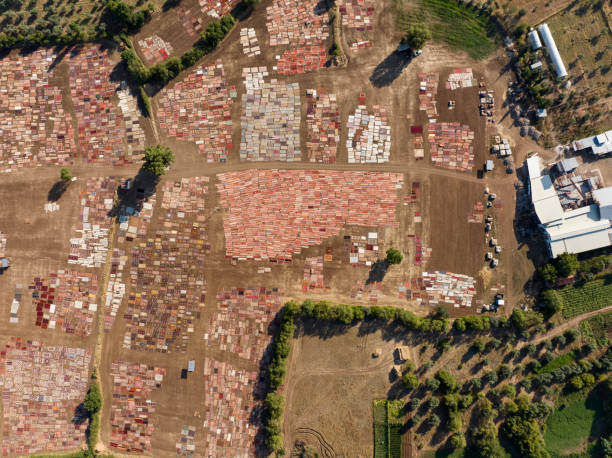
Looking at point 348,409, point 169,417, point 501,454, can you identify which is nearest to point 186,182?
point 169,417

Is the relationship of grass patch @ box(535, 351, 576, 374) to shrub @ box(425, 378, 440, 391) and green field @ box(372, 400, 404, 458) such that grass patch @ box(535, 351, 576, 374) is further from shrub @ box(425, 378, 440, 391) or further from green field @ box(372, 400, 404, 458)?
green field @ box(372, 400, 404, 458)

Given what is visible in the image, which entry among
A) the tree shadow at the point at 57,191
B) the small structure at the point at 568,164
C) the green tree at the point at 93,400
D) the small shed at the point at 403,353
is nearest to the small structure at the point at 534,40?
the small structure at the point at 568,164

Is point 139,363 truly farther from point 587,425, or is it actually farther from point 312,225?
point 587,425

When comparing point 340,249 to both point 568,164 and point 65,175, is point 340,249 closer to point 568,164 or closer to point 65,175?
point 568,164

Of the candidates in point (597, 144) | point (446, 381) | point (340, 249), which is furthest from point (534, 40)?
point (446, 381)

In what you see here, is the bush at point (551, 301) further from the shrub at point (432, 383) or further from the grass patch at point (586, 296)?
the shrub at point (432, 383)
